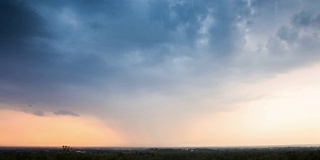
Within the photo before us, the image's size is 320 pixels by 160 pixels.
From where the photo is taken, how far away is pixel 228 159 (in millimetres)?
58938

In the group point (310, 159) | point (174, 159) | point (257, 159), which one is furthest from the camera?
point (174, 159)

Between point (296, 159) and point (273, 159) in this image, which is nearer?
point (296, 159)

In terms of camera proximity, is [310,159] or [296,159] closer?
[310,159]

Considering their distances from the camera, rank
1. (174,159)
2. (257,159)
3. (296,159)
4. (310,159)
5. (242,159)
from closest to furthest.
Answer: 1. (310,159)
2. (296,159)
3. (257,159)
4. (242,159)
5. (174,159)

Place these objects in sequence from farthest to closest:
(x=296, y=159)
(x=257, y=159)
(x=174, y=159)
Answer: (x=174, y=159), (x=257, y=159), (x=296, y=159)

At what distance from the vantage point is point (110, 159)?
55375 millimetres

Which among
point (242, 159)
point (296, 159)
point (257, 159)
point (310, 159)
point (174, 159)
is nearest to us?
point (310, 159)

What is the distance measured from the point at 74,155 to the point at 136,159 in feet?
45.3

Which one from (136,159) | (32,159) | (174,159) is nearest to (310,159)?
(174,159)

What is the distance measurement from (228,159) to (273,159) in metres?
8.57

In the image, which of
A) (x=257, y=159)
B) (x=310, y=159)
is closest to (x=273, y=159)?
(x=257, y=159)

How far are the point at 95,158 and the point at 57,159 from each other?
21.2 feet

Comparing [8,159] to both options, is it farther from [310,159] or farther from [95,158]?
[310,159]

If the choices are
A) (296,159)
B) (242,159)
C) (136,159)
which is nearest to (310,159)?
(296,159)
